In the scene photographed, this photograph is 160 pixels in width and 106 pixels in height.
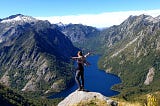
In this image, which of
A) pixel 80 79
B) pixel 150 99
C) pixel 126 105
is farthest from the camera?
pixel 80 79

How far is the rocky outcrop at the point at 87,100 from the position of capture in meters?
48.1

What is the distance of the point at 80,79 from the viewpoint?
5422 cm

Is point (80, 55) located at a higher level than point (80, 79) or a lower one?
higher

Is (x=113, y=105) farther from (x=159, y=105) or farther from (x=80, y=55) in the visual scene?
(x=159, y=105)

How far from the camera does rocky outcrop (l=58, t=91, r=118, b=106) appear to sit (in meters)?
48.1

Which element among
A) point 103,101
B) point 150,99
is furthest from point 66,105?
point 150,99

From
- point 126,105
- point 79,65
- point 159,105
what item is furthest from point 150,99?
point 79,65

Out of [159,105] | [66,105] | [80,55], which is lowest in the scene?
[66,105]

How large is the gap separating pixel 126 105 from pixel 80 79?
10.3m

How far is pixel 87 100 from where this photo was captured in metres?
49.0

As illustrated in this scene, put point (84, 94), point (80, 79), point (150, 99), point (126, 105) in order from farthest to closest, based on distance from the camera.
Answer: point (80, 79) → point (84, 94) → point (126, 105) → point (150, 99)

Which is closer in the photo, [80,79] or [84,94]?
[84,94]

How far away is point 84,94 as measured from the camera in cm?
4988

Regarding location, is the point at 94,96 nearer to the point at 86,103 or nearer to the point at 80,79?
the point at 86,103
